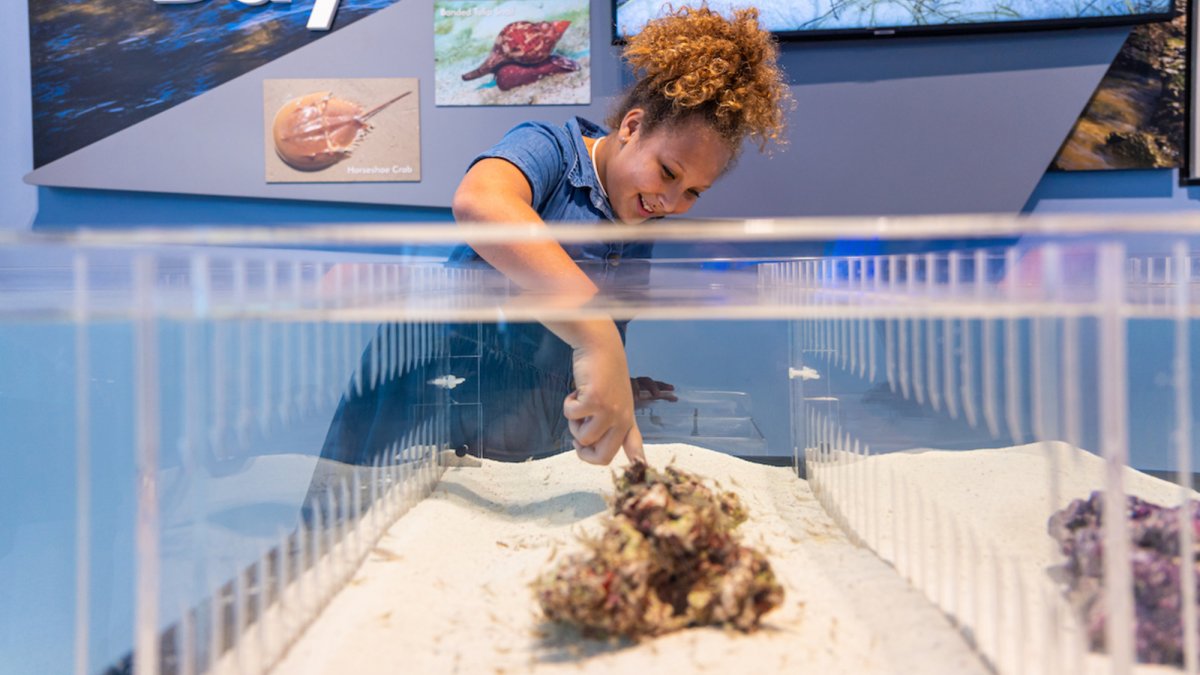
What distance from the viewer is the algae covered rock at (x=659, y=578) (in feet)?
1.63

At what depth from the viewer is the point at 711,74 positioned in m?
1.05

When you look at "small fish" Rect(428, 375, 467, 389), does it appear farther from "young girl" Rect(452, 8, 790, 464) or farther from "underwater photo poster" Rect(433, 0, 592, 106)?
"underwater photo poster" Rect(433, 0, 592, 106)

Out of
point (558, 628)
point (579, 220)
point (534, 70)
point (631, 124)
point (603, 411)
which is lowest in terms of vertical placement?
point (558, 628)

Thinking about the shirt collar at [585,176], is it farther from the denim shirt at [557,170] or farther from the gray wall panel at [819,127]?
the gray wall panel at [819,127]

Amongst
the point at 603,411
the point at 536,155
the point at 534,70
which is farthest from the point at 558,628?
the point at 534,70

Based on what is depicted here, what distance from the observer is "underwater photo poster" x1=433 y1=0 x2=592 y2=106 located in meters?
1.92

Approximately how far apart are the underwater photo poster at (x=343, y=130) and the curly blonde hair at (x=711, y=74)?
98 centimetres

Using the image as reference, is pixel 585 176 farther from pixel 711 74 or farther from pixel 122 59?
pixel 122 59

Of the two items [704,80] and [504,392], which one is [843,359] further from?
[704,80]

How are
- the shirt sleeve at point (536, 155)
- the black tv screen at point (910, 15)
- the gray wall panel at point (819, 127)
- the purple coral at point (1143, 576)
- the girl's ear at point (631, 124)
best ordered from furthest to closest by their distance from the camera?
the gray wall panel at point (819, 127) < the black tv screen at point (910, 15) < the girl's ear at point (631, 124) < the shirt sleeve at point (536, 155) < the purple coral at point (1143, 576)

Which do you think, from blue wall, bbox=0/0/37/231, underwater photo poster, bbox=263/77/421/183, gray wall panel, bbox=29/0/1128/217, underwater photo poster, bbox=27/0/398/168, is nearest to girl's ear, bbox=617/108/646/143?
gray wall panel, bbox=29/0/1128/217

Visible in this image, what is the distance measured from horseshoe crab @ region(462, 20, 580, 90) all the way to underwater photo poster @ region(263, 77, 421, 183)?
0.74 feet

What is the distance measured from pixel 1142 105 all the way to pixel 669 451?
180cm

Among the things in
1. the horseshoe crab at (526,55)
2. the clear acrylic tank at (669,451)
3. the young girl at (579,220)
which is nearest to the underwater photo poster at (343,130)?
the horseshoe crab at (526,55)
